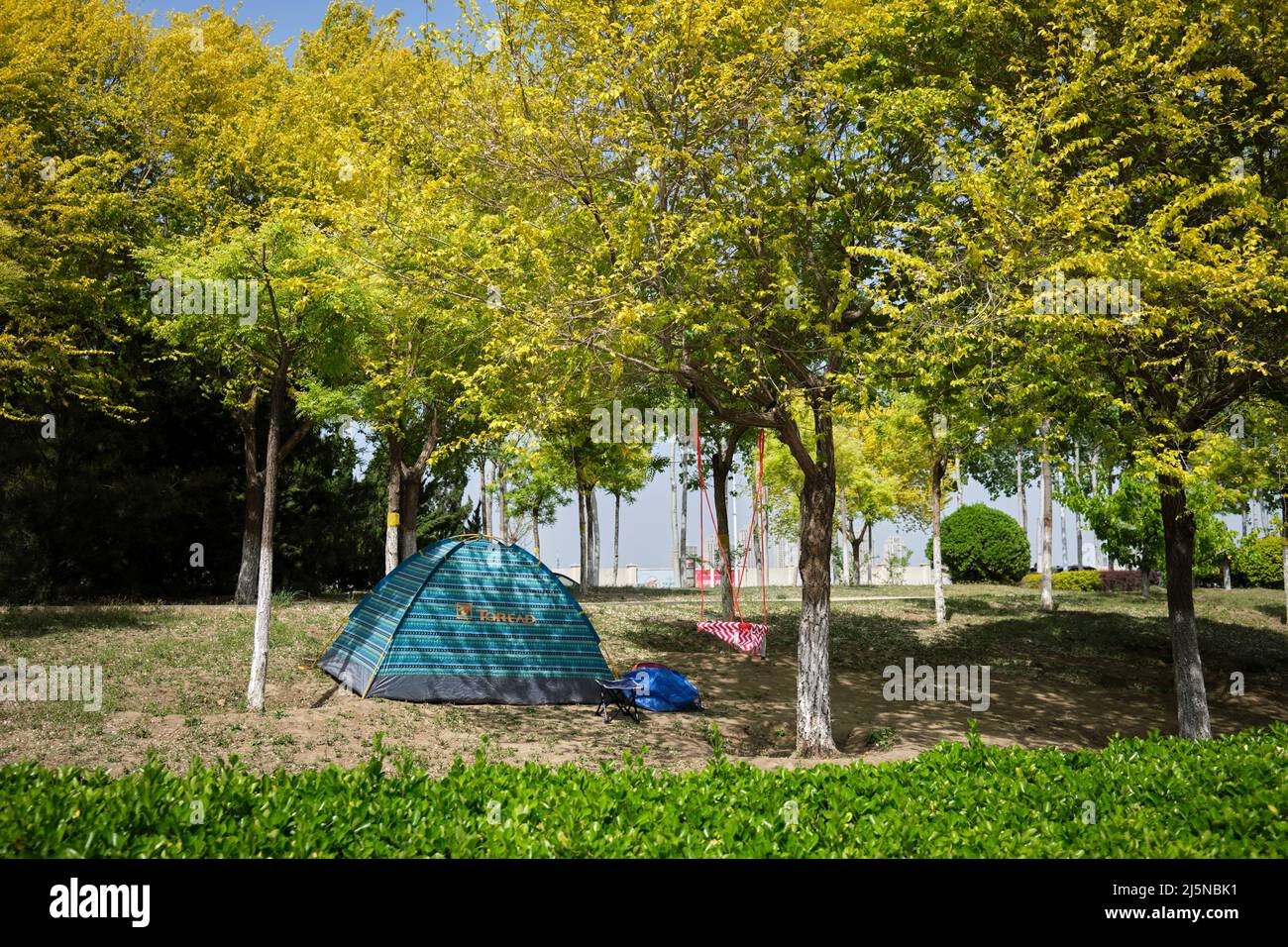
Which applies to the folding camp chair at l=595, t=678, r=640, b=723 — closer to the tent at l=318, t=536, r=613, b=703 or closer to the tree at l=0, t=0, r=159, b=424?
the tent at l=318, t=536, r=613, b=703

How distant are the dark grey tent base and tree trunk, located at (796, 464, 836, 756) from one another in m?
3.68

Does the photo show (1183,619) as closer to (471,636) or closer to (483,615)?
(483,615)

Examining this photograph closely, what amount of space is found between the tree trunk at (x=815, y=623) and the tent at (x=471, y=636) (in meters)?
3.72

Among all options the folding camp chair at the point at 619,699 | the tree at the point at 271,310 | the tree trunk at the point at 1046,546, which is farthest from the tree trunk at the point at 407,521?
the tree trunk at the point at 1046,546

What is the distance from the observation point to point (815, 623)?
40.7ft

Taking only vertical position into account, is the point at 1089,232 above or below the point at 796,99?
below

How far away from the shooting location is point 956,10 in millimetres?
13117

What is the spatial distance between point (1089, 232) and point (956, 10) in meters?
4.09

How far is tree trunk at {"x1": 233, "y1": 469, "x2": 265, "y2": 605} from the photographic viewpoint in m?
22.0
